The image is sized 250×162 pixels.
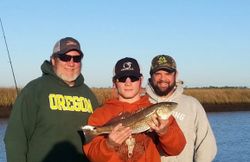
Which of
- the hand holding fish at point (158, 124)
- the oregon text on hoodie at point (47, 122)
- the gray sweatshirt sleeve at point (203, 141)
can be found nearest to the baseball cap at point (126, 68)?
the hand holding fish at point (158, 124)

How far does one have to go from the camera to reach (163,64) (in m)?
5.46

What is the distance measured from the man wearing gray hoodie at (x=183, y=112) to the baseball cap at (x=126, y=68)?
38.0 inches

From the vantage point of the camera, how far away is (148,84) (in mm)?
5766

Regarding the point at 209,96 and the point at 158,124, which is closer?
the point at 158,124

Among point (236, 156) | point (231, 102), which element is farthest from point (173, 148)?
point (231, 102)

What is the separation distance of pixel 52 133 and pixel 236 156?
549 inches

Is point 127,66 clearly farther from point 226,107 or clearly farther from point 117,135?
point 226,107

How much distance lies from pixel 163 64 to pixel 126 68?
1103 millimetres

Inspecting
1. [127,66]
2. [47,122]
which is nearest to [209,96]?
[47,122]

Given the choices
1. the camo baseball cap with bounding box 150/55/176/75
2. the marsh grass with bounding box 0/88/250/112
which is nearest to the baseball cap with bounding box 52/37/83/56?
the camo baseball cap with bounding box 150/55/176/75

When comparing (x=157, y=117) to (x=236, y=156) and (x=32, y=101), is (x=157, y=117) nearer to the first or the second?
(x=32, y=101)

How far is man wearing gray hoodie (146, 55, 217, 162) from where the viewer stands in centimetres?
549

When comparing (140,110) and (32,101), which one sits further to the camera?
(32,101)

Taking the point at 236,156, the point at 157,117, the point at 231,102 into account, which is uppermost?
the point at 157,117
